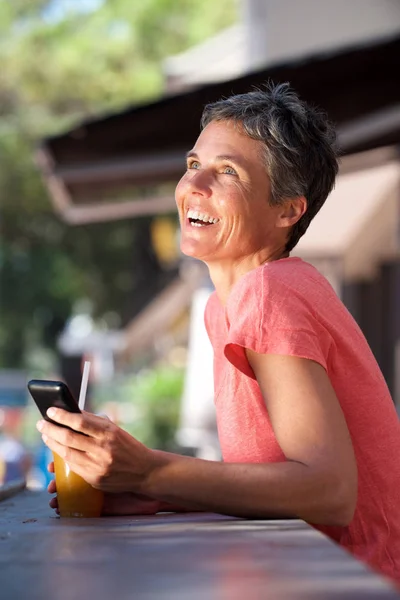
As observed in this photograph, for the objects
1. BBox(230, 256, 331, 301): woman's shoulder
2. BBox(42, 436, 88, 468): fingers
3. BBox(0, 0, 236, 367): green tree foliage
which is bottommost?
BBox(42, 436, 88, 468): fingers

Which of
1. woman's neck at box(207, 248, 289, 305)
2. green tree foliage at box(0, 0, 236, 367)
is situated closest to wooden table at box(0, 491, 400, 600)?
woman's neck at box(207, 248, 289, 305)

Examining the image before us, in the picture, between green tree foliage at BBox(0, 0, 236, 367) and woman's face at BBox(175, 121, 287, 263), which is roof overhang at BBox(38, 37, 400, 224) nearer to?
woman's face at BBox(175, 121, 287, 263)

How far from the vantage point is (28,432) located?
38.4ft

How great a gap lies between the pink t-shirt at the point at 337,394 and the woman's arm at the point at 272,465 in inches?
3.6

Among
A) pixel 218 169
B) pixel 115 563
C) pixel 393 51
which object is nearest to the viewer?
pixel 115 563

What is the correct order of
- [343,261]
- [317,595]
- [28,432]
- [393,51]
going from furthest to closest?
1. [28,432]
2. [343,261]
3. [393,51]
4. [317,595]

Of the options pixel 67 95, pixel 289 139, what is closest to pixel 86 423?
pixel 289 139

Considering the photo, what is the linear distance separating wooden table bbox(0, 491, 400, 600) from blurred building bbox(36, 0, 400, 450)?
116 cm

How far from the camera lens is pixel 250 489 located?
1600 millimetres

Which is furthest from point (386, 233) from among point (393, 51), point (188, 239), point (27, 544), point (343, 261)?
point (27, 544)

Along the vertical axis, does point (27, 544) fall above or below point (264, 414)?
below

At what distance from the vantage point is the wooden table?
3.52ft

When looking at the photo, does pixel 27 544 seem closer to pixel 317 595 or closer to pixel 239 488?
pixel 239 488

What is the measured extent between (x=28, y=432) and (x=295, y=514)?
10340 millimetres
